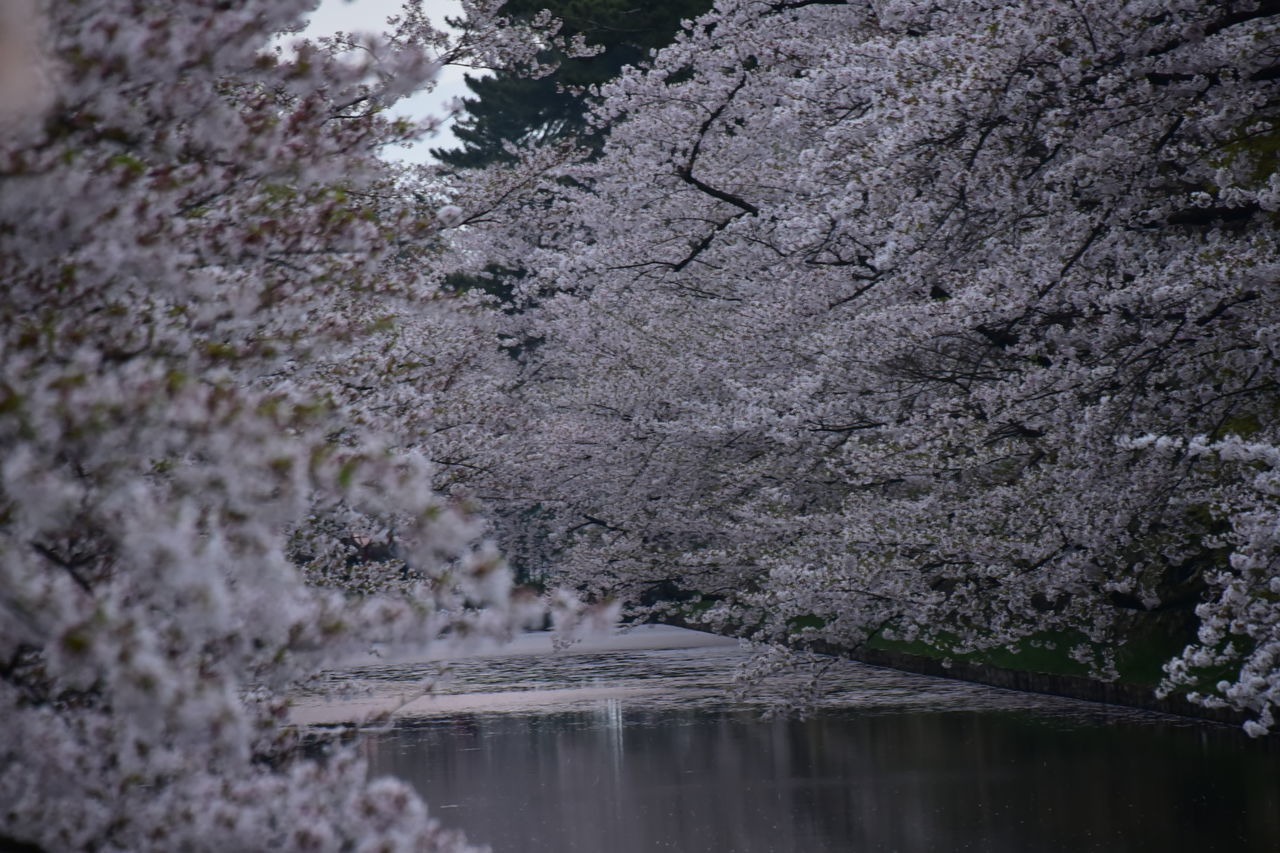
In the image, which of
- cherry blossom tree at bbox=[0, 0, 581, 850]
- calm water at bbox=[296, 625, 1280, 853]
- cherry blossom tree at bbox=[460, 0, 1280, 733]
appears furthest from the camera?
calm water at bbox=[296, 625, 1280, 853]

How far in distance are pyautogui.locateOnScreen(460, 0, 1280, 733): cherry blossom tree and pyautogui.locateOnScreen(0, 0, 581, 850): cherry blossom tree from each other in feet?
18.7

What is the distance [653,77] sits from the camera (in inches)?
741

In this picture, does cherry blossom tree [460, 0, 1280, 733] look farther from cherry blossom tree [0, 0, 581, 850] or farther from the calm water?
cherry blossom tree [0, 0, 581, 850]

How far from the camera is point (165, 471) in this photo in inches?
182

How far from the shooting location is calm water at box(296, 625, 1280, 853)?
416 inches

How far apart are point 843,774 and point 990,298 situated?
A: 4896mm

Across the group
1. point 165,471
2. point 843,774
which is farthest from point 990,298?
point 165,471

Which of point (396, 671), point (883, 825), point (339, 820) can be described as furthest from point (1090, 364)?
point (396, 671)

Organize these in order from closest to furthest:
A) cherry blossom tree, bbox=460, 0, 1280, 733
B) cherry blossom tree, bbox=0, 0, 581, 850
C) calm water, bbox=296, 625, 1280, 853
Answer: cherry blossom tree, bbox=0, 0, 581, 850
cherry blossom tree, bbox=460, 0, 1280, 733
calm water, bbox=296, 625, 1280, 853

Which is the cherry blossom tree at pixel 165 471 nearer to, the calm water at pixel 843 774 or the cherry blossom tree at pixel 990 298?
the cherry blossom tree at pixel 990 298

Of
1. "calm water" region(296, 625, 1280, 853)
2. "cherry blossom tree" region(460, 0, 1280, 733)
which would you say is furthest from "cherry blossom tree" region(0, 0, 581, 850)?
"calm water" region(296, 625, 1280, 853)

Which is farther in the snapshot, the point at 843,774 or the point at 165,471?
the point at 843,774

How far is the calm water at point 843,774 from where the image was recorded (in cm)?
1058

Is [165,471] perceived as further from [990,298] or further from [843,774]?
[843,774]
